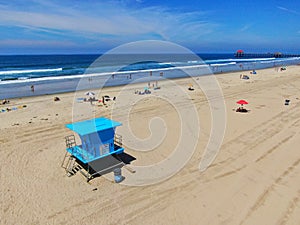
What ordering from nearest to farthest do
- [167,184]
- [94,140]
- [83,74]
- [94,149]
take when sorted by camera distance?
1. [167,184]
2. [94,140]
3. [94,149]
4. [83,74]

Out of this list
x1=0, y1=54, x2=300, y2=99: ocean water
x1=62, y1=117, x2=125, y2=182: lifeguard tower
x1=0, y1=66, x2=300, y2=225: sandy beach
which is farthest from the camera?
x1=0, y1=54, x2=300, y2=99: ocean water

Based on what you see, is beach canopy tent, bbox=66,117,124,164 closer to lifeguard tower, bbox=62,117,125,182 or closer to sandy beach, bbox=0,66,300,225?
lifeguard tower, bbox=62,117,125,182

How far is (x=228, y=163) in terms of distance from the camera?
954 centimetres

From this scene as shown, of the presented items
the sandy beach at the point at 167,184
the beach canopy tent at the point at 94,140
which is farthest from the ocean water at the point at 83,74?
the beach canopy tent at the point at 94,140

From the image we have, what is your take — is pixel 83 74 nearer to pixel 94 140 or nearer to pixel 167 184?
pixel 94 140

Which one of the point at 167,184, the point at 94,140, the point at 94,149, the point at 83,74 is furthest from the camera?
the point at 83,74

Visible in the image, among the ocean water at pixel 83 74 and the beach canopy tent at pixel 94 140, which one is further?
the ocean water at pixel 83 74

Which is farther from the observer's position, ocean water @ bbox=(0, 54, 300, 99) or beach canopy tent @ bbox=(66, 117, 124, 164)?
ocean water @ bbox=(0, 54, 300, 99)

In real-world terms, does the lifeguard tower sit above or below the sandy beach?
above

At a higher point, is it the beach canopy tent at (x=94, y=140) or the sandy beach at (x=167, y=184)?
the beach canopy tent at (x=94, y=140)

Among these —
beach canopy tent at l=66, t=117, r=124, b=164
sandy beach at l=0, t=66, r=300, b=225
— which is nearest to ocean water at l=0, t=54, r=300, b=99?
sandy beach at l=0, t=66, r=300, b=225

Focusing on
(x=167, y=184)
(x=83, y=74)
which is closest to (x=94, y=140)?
(x=167, y=184)

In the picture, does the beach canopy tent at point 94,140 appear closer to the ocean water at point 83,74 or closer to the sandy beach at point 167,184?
the sandy beach at point 167,184

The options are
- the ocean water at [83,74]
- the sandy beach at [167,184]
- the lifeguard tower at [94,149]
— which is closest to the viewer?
the sandy beach at [167,184]
